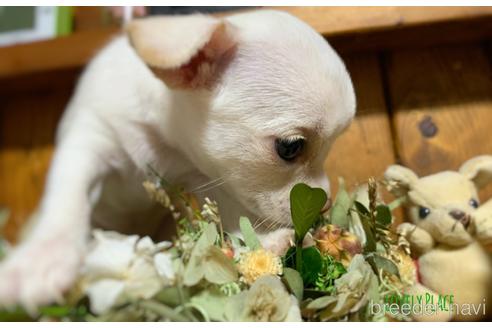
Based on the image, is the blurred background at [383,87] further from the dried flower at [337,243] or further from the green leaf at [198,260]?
the green leaf at [198,260]

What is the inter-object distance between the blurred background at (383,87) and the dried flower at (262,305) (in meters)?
0.37

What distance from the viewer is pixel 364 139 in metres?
1.11

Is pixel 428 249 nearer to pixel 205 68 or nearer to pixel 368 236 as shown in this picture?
pixel 368 236

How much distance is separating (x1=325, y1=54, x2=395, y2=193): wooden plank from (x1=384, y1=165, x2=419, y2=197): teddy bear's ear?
0.02 m

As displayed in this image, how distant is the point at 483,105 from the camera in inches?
48.9

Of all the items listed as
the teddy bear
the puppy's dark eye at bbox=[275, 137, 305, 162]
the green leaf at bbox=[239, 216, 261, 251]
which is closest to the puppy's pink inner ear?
the puppy's dark eye at bbox=[275, 137, 305, 162]

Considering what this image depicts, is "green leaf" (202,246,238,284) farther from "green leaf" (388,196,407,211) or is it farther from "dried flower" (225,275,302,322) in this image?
"green leaf" (388,196,407,211)

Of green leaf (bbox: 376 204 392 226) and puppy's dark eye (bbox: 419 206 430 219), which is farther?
puppy's dark eye (bbox: 419 206 430 219)

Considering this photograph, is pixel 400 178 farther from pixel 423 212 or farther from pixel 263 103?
pixel 263 103

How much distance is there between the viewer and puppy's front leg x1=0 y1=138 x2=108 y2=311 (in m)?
0.62

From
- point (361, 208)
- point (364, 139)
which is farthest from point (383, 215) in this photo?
point (364, 139)

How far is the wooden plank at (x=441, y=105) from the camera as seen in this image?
1.15m

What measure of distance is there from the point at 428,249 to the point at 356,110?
0.30 m
